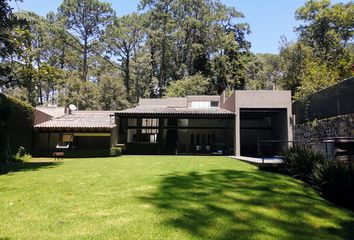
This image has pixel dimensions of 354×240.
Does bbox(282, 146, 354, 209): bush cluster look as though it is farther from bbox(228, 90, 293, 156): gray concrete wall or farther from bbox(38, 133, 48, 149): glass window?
bbox(38, 133, 48, 149): glass window

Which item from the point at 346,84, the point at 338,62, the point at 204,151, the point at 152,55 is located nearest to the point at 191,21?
the point at 152,55

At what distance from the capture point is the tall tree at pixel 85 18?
153ft

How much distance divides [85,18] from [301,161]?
4451cm

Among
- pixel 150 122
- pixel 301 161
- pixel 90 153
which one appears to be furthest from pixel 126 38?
pixel 301 161

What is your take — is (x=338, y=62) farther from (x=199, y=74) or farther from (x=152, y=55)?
(x=152, y=55)

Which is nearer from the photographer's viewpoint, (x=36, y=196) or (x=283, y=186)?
(x=36, y=196)

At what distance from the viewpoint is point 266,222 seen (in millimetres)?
5641

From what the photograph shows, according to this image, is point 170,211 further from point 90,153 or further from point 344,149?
point 90,153

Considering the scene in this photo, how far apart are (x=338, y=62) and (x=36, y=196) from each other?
31291 millimetres

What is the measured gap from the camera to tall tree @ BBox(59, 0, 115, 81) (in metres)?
46.7

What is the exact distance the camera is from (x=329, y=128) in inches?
611

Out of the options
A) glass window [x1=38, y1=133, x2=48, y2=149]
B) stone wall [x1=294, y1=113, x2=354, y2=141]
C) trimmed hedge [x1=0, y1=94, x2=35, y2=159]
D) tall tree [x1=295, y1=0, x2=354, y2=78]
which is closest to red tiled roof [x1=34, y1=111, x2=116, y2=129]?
glass window [x1=38, y1=133, x2=48, y2=149]

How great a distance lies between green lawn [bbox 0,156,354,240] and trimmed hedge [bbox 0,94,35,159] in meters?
11.5

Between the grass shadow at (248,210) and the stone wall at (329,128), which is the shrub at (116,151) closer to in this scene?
the stone wall at (329,128)
